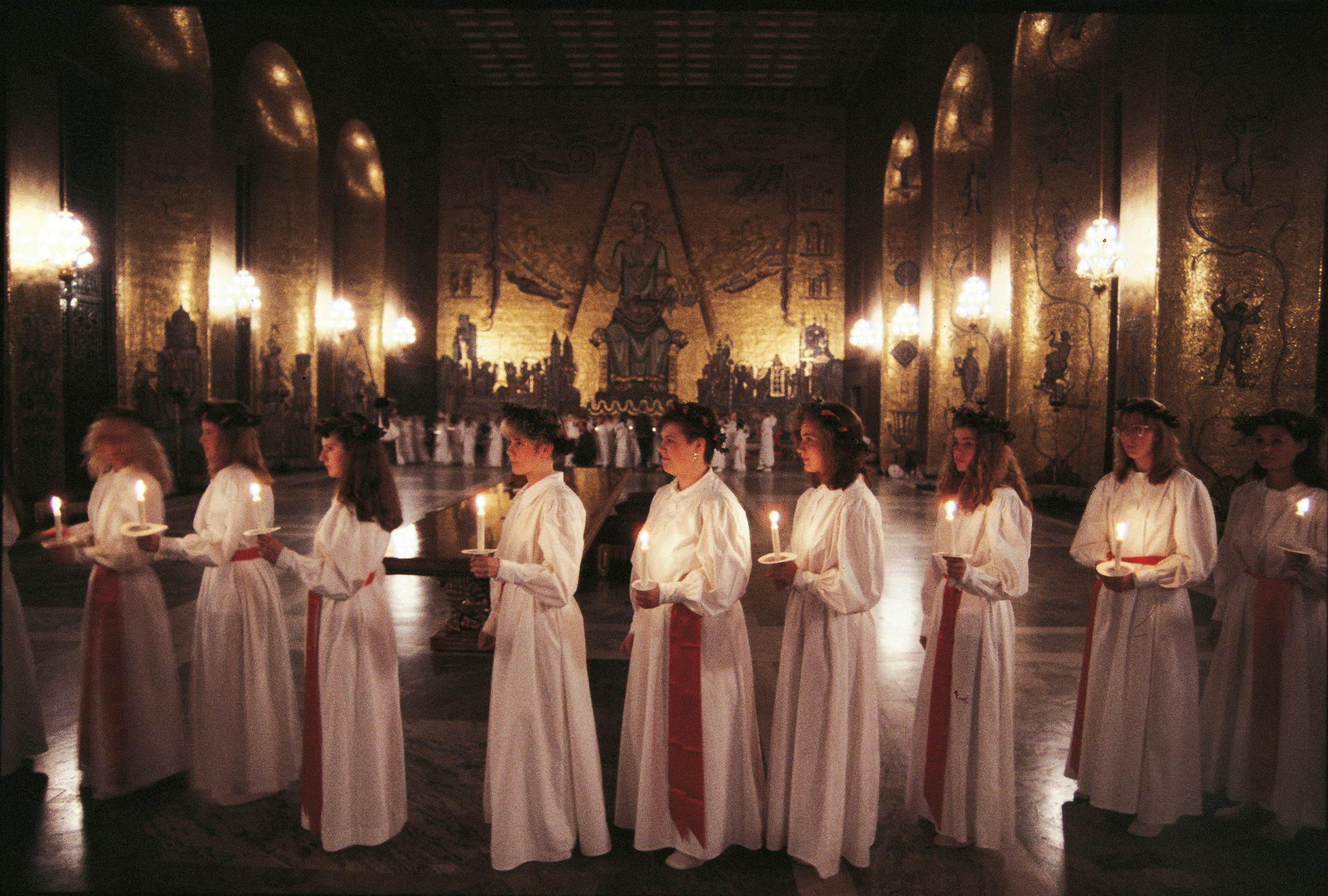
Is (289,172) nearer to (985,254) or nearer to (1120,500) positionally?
(985,254)

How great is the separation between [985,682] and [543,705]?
1802 mm

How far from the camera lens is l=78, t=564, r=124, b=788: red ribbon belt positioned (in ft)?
12.0

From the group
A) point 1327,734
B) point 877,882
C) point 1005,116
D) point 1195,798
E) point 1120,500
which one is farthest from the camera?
point 1005,116

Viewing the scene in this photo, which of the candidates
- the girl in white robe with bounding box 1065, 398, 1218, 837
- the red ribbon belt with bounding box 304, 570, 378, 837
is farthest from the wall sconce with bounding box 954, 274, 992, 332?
the red ribbon belt with bounding box 304, 570, 378, 837

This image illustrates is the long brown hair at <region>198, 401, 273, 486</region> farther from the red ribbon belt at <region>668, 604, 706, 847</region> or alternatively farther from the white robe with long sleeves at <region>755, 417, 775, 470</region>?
the white robe with long sleeves at <region>755, 417, 775, 470</region>

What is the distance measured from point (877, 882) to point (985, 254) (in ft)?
50.4

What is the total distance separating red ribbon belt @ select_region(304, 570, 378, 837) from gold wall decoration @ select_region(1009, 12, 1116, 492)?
11.2 meters

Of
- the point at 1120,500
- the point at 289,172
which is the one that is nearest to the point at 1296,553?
the point at 1120,500

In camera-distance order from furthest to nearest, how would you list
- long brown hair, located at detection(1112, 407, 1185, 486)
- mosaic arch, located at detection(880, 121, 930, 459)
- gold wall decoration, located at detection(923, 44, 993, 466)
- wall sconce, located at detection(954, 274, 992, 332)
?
mosaic arch, located at detection(880, 121, 930, 459)
gold wall decoration, located at detection(923, 44, 993, 466)
wall sconce, located at detection(954, 274, 992, 332)
long brown hair, located at detection(1112, 407, 1185, 486)

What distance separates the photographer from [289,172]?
17797 mm

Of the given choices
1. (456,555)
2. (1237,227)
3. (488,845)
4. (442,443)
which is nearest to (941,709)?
(488,845)

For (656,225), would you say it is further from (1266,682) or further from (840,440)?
(1266,682)

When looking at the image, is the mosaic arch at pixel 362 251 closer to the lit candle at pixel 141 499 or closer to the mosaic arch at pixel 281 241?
the mosaic arch at pixel 281 241

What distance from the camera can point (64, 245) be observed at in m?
9.56
